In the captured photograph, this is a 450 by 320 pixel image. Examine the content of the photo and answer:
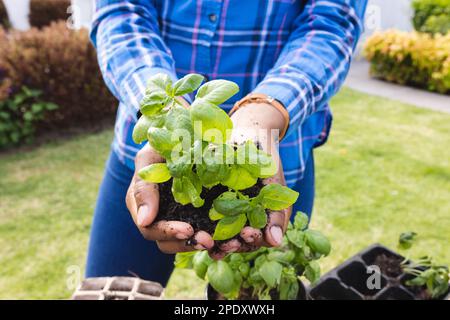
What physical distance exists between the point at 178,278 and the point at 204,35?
1970 mm

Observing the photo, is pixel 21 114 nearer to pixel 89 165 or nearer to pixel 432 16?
pixel 89 165

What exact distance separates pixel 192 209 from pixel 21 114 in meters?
4.13

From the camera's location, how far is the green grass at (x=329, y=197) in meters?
3.03

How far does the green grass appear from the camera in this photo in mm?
3029

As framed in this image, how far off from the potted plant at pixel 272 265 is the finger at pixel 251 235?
22cm

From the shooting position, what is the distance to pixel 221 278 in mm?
1103

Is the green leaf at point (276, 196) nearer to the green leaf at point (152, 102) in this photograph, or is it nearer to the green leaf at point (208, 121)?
the green leaf at point (208, 121)

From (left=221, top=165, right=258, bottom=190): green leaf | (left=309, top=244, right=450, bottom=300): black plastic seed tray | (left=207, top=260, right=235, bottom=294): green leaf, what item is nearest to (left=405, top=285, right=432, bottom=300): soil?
(left=309, top=244, right=450, bottom=300): black plastic seed tray

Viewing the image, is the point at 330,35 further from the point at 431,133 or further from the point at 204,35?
the point at 431,133

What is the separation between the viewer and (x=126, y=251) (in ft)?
4.87

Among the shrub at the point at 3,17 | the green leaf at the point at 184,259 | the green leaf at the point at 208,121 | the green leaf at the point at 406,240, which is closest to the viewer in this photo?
the green leaf at the point at 208,121

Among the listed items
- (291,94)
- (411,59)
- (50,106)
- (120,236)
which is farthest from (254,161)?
(411,59)

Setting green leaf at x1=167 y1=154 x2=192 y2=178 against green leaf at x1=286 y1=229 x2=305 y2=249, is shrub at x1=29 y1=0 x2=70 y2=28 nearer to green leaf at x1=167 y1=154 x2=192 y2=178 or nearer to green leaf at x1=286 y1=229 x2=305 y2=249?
green leaf at x1=286 y1=229 x2=305 y2=249

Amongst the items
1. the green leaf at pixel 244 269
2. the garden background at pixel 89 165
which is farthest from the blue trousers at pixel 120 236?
the garden background at pixel 89 165
